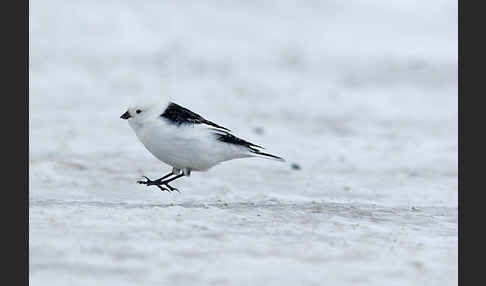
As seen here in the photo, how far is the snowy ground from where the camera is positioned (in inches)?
218

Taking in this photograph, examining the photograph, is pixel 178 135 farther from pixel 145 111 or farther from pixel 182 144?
pixel 145 111

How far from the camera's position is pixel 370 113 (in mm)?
14211

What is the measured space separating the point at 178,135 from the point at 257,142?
463 cm

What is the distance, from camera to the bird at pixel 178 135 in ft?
24.3

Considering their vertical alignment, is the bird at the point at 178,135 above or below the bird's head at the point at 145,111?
below

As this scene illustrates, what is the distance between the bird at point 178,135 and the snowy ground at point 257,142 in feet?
1.39

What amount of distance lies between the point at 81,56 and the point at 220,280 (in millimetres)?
10909

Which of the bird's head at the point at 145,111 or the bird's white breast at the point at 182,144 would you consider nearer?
the bird's white breast at the point at 182,144

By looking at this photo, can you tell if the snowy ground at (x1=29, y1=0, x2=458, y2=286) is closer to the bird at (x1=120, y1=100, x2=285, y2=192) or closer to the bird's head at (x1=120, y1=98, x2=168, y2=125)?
the bird at (x1=120, y1=100, x2=285, y2=192)

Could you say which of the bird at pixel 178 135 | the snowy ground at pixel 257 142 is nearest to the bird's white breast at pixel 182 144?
the bird at pixel 178 135

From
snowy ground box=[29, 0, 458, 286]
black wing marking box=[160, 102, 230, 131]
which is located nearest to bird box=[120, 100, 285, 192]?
black wing marking box=[160, 102, 230, 131]

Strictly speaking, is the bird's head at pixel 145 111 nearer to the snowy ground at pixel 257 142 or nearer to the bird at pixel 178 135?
the bird at pixel 178 135

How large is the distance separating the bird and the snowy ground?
0.42 metres

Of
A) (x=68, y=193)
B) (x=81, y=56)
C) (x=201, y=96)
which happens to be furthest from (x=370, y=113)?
(x=68, y=193)
